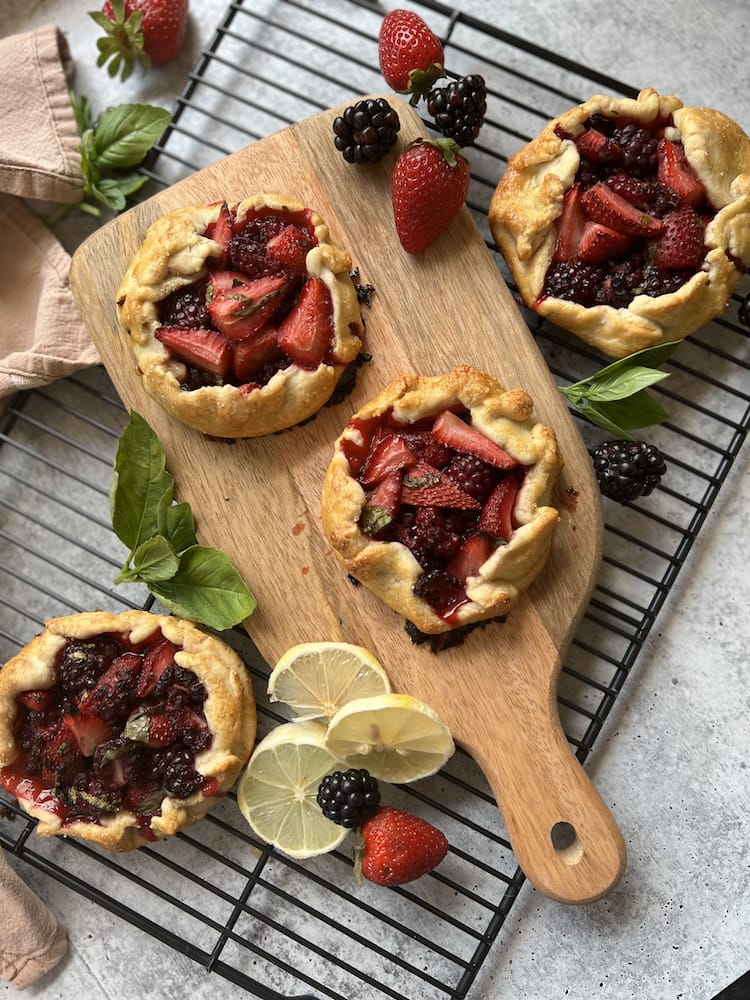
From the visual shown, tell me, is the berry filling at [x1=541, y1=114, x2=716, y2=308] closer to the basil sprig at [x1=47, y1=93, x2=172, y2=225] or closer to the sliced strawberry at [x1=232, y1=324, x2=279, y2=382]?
the sliced strawberry at [x1=232, y1=324, x2=279, y2=382]

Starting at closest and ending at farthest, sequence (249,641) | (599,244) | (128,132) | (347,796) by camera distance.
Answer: (347,796)
(599,244)
(249,641)
(128,132)

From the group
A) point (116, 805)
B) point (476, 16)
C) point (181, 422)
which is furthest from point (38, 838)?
point (476, 16)

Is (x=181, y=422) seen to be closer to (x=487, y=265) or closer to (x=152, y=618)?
(x=152, y=618)

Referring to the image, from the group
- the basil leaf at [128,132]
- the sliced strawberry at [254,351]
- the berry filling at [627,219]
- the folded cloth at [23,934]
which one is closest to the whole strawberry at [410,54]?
the berry filling at [627,219]

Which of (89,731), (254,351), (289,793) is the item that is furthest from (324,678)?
(254,351)

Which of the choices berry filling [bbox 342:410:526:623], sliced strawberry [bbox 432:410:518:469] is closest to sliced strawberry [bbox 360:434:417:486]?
berry filling [bbox 342:410:526:623]

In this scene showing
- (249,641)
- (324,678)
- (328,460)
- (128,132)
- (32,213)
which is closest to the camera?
(324,678)

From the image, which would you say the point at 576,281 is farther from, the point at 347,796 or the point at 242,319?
the point at 347,796
